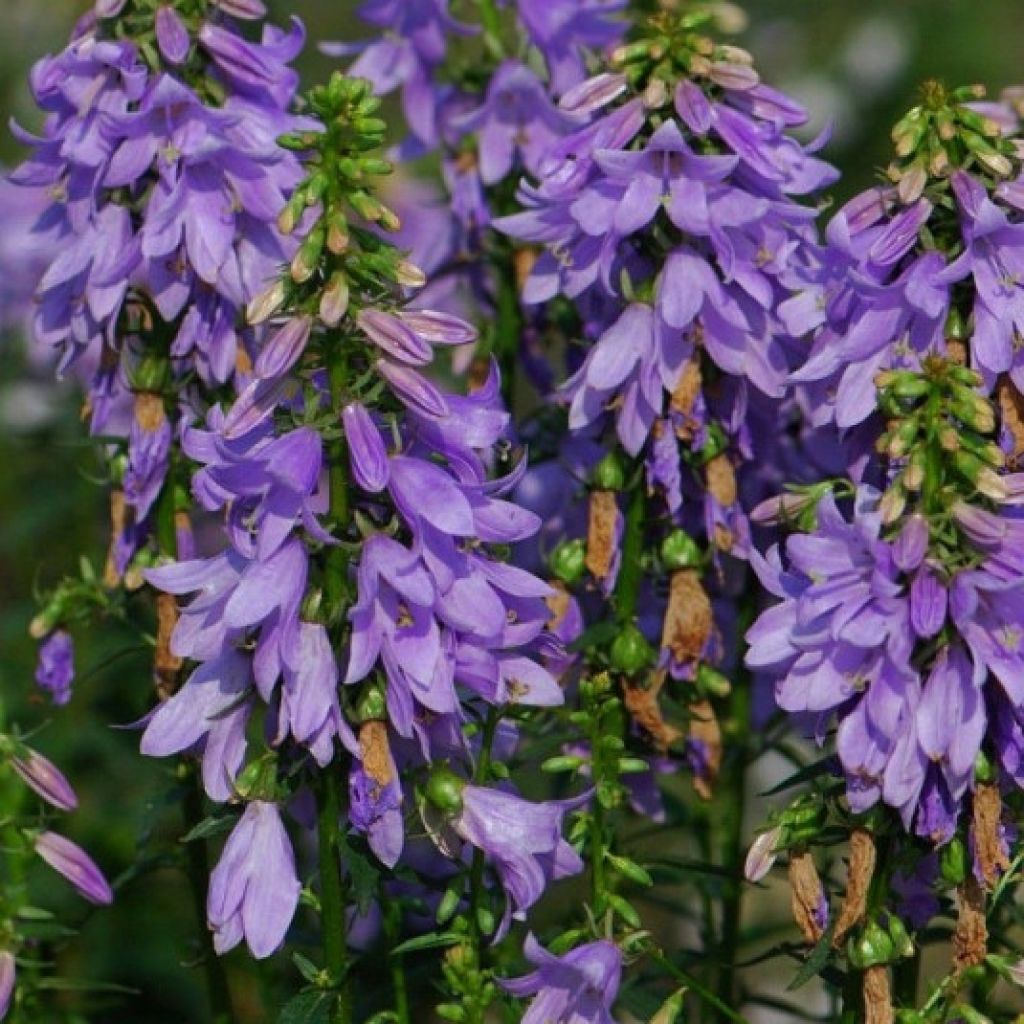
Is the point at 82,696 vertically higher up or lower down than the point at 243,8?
lower down

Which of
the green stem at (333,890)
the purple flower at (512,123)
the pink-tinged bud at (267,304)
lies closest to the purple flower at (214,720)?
the green stem at (333,890)

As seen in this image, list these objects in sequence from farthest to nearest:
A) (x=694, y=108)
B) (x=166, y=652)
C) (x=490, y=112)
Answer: (x=490, y=112)
(x=166, y=652)
(x=694, y=108)

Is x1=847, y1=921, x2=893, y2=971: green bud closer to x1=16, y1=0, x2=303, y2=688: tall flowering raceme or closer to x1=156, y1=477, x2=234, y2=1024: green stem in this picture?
x1=156, y1=477, x2=234, y2=1024: green stem

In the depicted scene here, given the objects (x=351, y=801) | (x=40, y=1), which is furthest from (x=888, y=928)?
(x=40, y=1)

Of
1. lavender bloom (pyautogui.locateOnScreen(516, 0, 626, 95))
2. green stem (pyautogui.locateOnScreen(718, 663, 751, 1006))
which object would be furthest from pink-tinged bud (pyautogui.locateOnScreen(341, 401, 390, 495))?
lavender bloom (pyautogui.locateOnScreen(516, 0, 626, 95))

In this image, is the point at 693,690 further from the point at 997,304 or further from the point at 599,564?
the point at 997,304

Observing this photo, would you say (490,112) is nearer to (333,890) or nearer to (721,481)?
(721,481)

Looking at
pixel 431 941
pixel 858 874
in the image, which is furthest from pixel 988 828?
pixel 431 941

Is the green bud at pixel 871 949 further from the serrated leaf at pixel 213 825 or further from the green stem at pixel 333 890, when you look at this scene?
the serrated leaf at pixel 213 825
